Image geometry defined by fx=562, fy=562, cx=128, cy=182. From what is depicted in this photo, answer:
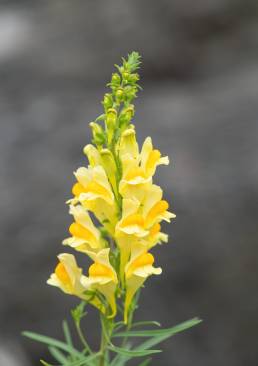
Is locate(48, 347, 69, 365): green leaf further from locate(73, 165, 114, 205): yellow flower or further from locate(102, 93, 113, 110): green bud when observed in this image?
locate(102, 93, 113, 110): green bud

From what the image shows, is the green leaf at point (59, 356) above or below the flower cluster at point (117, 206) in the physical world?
below

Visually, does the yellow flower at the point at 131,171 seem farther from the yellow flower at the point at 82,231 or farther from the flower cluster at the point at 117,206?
the yellow flower at the point at 82,231

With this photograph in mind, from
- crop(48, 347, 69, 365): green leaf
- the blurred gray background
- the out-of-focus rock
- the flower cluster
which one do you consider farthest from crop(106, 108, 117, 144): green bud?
the out-of-focus rock

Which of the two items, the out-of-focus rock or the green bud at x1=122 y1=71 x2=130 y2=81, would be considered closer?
the green bud at x1=122 y1=71 x2=130 y2=81

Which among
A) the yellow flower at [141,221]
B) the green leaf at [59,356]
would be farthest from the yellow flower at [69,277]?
the green leaf at [59,356]

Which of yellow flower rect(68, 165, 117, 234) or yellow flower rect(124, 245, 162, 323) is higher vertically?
yellow flower rect(68, 165, 117, 234)

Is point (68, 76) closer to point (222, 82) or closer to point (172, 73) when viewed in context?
point (172, 73)

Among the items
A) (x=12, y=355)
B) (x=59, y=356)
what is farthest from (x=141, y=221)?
(x=12, y=355)
